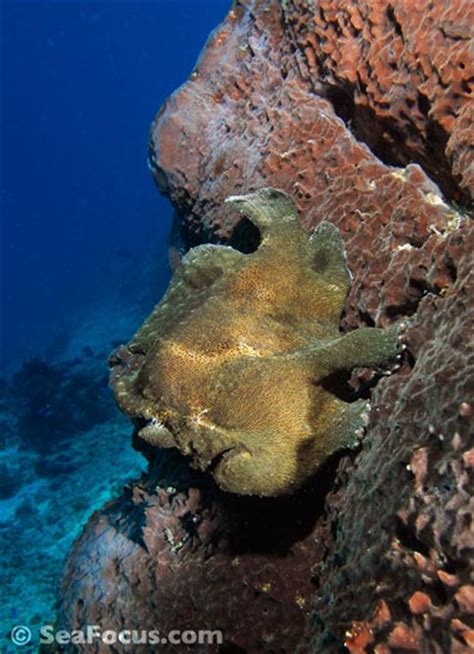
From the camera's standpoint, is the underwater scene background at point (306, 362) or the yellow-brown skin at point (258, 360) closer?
the underwater scene background at point (306, 362)

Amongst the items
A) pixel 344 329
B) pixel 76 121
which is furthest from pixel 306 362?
pixel 76 121

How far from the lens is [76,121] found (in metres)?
99.6

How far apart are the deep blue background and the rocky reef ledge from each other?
43.9 meters

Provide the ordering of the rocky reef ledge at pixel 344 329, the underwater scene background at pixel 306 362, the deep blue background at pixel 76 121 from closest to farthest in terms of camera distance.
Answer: the rocky reef ledge at pixel 344 329 < the underwater scene background at pixel 306 362 < the deep blue background at pixel 76 121

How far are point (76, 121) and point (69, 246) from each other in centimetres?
4779

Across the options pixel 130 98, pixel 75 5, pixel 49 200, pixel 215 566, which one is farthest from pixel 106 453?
pixel 130 98

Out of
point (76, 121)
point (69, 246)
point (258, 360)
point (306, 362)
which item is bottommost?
point (306, 362)

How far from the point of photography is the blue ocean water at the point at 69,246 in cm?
1012

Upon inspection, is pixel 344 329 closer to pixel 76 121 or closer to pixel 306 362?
pixel 306 362

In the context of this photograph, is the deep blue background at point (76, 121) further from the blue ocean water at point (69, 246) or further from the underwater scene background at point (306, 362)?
the underwater scene background at point (306, 362)

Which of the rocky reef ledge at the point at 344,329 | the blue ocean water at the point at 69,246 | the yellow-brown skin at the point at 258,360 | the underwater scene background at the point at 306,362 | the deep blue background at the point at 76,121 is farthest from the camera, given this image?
the deep blue background at the point at 76,121

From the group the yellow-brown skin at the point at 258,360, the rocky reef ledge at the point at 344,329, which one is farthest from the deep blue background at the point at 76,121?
the yellow-brown skin at the point at 258,360

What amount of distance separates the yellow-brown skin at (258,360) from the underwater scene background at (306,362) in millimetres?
10

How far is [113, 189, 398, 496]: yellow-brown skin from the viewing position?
80.9 inches
